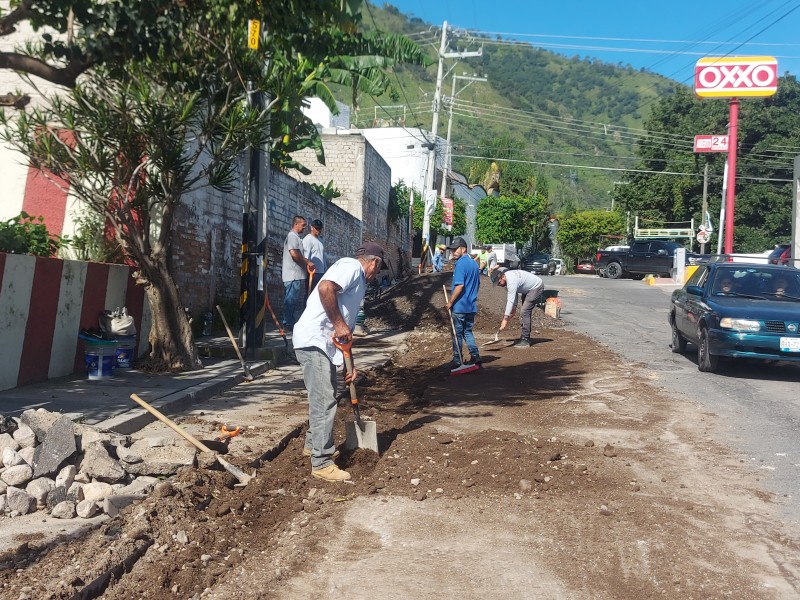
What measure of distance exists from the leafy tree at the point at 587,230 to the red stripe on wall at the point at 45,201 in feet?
193

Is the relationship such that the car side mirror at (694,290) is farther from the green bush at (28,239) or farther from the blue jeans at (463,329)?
the green bush at (28,239)

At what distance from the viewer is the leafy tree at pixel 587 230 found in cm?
6744

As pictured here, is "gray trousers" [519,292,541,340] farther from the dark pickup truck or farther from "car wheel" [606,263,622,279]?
"car wheel" [606,263,622,279]

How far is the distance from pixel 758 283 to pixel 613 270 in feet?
102

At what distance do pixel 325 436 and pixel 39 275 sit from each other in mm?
4485

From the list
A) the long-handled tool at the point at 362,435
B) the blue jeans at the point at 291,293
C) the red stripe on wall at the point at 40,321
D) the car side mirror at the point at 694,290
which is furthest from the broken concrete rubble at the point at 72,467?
the car side mirror at the point at 694,290

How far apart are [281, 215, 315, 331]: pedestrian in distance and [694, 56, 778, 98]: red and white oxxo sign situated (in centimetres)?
2858

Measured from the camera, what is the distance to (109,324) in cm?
962

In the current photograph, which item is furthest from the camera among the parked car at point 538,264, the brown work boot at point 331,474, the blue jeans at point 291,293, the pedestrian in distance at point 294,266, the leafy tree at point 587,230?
the leafy tree at point 587,230

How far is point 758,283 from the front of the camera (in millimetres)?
12461

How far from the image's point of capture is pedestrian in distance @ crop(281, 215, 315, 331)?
12.1m

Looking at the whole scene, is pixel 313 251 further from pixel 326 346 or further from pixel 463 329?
pixel 326 346

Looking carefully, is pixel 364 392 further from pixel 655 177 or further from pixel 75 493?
pixel 655 177

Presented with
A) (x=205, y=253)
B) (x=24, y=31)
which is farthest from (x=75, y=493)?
(x=24, y=31)
